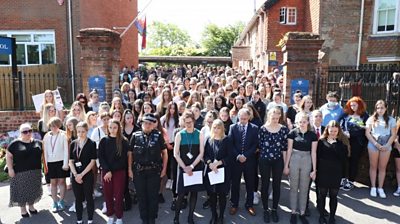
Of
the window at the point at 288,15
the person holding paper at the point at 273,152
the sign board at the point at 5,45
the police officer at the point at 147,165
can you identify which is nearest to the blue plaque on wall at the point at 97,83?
the sign board at the point at 5,45

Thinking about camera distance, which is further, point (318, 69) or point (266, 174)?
point (318, 69)

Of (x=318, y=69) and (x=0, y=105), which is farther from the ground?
(x=318, y=69)

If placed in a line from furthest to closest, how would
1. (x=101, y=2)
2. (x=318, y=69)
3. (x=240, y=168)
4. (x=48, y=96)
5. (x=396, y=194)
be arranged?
(x=101, y=2) → (x=318, y=69) → (x=48, y=96) → (x=396, y=194) → (x=240, y=168)

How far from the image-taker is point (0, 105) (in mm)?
13297

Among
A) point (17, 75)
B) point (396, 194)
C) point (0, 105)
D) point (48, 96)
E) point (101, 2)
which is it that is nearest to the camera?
point (396, 194)

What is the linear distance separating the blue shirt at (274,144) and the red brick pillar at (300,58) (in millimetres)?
3311

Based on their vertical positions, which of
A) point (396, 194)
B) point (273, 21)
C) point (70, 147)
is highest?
point (273, 21)

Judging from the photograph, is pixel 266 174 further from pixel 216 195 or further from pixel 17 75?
pixel 17 75

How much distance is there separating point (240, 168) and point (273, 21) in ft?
53.2

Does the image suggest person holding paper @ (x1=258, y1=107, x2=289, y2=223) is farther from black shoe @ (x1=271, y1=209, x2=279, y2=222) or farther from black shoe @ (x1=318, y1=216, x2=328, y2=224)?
black shoe @ (x1=318, y1=216, x2=328, y2=224)

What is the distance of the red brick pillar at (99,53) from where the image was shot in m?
9.04

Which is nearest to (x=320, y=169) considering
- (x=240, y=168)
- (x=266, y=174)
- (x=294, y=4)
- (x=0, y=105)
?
(x=266, y=174)

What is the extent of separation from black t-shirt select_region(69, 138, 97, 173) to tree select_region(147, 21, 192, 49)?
3511 inches

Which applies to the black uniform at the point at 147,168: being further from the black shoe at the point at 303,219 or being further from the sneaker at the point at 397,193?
the sneaker at the point at 397,193
